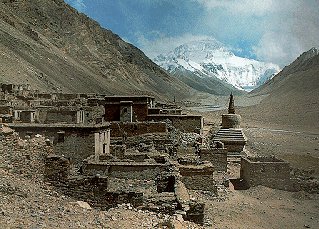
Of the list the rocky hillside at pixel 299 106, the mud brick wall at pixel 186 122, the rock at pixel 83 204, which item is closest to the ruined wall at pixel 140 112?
the mud brick wall at pixel 186 122

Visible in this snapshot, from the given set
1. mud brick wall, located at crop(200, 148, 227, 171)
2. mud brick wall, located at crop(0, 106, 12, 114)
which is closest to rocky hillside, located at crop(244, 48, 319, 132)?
mud brick wall, located at crop(200, 148, 227, 171)

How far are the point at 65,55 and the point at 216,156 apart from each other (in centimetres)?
7591

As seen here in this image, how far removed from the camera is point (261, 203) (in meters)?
15.5

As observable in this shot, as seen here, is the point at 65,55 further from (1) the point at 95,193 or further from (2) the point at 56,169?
(1) the point at 95,193

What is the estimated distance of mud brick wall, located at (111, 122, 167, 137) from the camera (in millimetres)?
21859

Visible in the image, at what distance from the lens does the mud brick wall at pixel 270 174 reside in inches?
689

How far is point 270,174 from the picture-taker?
17.6 m

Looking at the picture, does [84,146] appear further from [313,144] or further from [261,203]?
[313,144]

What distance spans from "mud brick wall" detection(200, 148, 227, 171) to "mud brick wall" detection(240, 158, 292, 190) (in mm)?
1508

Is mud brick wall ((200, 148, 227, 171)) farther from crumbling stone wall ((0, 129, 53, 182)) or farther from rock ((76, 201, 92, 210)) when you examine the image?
Result: rock ((76, 201, 92, 210))

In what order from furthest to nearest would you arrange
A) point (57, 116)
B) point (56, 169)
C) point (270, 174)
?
point (57, 116) → point (270, 174) → point (56, 169)

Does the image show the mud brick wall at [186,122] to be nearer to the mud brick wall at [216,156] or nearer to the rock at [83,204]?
the mud brick wall at [216,156]

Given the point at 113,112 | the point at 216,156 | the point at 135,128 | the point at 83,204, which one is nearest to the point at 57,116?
the point at 113,112

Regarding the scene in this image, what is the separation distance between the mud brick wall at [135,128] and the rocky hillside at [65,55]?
32.4 metres
